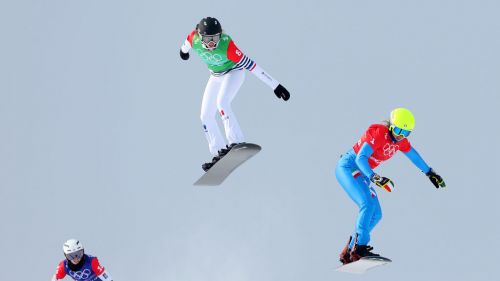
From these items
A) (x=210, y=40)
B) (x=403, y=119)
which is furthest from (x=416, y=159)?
(x=210, y=40)

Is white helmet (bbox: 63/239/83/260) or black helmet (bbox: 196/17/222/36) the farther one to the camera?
white helmet (bbox: 63/239/83/260)

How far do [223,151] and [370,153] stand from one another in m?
3.68

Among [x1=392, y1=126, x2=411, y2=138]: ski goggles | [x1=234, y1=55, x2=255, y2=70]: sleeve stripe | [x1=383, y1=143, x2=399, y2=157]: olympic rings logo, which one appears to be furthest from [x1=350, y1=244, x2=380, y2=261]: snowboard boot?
[x1=234, y1=55, x2=255, y2=70]: sleeve stripe

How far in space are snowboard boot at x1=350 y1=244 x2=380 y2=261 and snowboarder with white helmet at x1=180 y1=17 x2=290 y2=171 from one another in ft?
12.0

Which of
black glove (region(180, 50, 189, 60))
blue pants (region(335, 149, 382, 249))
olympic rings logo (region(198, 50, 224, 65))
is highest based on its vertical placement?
black glove (region(180, 50, 189, 60))

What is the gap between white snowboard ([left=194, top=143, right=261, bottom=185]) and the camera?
24391 millimetres

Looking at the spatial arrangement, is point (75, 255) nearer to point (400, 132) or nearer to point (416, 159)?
point (400, 132)

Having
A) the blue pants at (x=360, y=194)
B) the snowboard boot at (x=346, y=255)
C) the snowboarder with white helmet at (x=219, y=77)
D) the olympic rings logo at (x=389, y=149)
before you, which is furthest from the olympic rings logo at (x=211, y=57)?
the snowboard boot at (x=346, y=255)

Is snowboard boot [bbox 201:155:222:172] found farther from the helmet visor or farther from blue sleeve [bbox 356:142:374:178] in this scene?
blue sleeve [bbox 356:142:374:178]

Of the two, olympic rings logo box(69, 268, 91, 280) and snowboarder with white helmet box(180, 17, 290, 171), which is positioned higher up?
snowboarder with white helmet box(180, 17, 290, 171)

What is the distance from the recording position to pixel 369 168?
22.8 m

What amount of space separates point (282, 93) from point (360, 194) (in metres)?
2.83

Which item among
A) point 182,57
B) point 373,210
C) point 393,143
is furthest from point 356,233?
point 182,57

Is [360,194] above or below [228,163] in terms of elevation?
below
